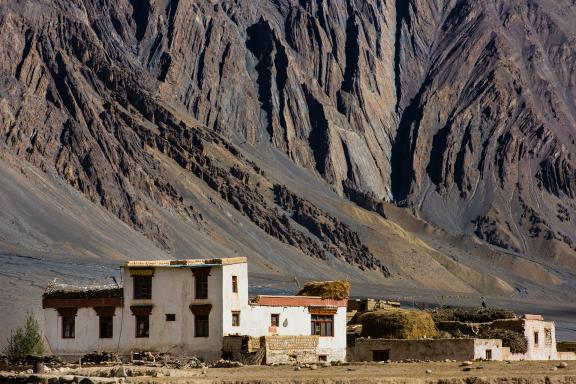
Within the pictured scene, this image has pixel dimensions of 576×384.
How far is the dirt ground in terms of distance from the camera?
114 ft

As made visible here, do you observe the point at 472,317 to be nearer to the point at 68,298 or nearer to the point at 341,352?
the point at 341,352

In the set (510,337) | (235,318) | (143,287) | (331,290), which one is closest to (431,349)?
(235,318)

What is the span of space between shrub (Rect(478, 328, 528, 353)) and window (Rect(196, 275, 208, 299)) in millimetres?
11445

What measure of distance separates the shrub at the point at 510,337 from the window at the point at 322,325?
5.92 m

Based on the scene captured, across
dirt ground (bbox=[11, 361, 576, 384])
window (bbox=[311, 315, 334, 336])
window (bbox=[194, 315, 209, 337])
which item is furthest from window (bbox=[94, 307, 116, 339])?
dirt ground (bbox=[11, 361, 576, 384])

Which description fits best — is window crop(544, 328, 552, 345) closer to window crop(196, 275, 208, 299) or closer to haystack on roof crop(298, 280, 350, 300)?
haystack on roof crop(298, 280, 350, 300)

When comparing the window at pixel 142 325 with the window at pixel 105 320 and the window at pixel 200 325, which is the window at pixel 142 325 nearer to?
the window at pixel 105 320

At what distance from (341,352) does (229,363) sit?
31.9 feet

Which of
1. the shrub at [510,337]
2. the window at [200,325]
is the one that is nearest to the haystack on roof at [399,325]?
the shrub at [510,337]

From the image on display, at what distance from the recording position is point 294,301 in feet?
173

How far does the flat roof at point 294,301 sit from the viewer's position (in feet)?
170

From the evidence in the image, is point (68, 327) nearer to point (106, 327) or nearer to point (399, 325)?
point (106, 327)

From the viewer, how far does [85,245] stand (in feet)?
635

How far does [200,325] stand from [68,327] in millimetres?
5627
